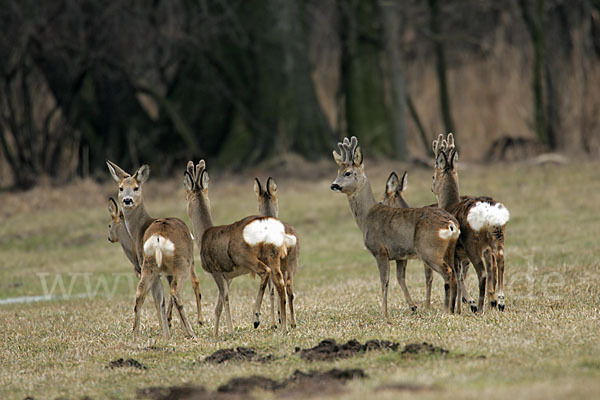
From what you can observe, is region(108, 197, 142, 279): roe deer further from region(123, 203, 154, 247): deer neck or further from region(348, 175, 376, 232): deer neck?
region(348, 175, 376, 232): deer neck

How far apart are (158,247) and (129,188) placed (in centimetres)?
146

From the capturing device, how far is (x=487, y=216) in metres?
9.78

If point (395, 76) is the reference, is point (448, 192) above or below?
below

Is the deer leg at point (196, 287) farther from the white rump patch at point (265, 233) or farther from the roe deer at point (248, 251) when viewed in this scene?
the white rump patch at point (265, 233)

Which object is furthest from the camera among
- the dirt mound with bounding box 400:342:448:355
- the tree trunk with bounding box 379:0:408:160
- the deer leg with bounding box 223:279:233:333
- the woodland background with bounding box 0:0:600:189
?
the tree trunk with bounding box 379:0:408:160

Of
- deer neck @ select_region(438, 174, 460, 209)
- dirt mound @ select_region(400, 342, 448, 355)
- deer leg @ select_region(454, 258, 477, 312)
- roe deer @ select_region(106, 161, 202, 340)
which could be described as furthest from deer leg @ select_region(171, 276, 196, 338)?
deer neck @ select_region(438, 174, 460, 209)

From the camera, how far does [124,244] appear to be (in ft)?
39.1

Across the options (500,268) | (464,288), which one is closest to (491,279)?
(500,268)

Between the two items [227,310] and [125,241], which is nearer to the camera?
[227,310]

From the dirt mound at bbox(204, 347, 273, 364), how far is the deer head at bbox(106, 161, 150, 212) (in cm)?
276

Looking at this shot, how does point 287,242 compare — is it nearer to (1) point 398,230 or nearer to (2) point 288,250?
(2) point 288,250

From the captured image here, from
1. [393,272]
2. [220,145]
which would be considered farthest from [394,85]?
[393,272]

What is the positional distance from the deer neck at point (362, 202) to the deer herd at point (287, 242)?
0.01 metres

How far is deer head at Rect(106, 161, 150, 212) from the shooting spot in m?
10.4
